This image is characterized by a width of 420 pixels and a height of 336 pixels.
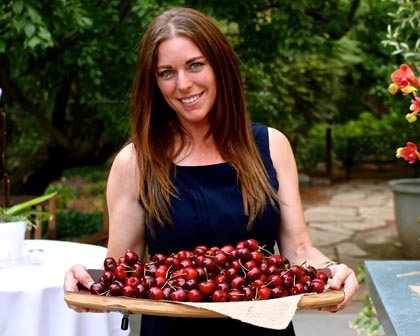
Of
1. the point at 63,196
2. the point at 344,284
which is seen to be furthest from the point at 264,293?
the point at 63,196

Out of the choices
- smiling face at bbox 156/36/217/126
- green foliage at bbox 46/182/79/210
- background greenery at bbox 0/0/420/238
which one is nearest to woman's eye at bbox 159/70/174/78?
smiling face at bbox 156/36/217/126

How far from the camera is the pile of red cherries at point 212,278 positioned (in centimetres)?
167

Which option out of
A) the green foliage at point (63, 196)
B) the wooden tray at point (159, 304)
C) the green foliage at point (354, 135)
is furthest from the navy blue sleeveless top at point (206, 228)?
the green foliage at point (354, 135)

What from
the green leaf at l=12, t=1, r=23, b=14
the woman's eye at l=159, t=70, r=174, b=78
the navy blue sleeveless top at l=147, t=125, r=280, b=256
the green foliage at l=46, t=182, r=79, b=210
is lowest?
the green foliage at l=46, t=182, r=79, b=210

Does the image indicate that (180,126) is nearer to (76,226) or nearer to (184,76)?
(184,76)

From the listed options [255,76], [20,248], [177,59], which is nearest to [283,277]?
[177,59]

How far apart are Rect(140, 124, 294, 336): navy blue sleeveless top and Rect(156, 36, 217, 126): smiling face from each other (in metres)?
0.24

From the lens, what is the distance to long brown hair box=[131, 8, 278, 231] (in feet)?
6.64

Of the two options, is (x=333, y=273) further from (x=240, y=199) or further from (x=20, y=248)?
(x=20, y=248)

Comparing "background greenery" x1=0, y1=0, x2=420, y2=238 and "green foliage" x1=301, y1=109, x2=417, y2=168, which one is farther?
"green foliage" x1=301, y1=109, x2=417, y2=168

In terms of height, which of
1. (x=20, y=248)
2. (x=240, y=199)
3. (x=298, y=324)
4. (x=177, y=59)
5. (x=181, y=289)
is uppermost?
(x=177, y=59)

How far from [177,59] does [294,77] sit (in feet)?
28.7

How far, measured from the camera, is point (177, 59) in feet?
6.49

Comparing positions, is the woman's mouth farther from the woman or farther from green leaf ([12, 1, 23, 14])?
green leaf ([12, 1, 23, 14])
